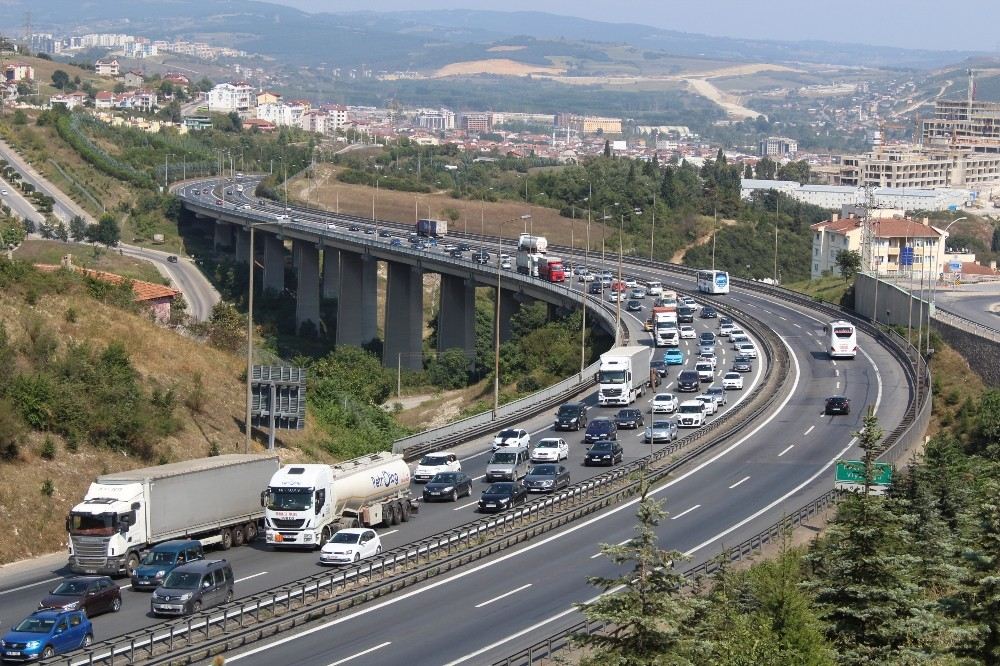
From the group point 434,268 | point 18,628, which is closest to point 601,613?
point 18,628

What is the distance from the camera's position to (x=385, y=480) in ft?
142

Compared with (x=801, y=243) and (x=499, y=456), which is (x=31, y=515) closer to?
(x=499, y=456)

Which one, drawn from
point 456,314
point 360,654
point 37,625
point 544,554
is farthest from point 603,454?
point 456,314

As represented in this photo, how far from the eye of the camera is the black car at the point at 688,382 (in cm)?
7262

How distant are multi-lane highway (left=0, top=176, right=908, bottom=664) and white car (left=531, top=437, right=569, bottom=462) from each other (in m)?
0.65

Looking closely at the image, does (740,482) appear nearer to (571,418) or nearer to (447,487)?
(447,487)

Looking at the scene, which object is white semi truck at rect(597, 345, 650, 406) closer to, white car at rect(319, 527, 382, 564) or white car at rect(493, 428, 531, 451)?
white car at rect(493, 428, 531, 451)

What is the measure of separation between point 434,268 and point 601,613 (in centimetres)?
9158

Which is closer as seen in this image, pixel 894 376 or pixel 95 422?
pixel 95 422

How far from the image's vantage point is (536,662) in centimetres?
2906

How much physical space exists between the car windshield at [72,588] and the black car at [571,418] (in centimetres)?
3280

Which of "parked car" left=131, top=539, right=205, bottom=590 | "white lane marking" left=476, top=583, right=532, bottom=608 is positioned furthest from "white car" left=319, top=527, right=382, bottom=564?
"white lane marking" left=476, top=583, right=532, bottom=608

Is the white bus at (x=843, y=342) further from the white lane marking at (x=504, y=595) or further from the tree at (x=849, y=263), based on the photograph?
the white lane marking at (x=504, y=595)

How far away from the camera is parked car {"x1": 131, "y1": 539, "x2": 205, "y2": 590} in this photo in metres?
34.7
